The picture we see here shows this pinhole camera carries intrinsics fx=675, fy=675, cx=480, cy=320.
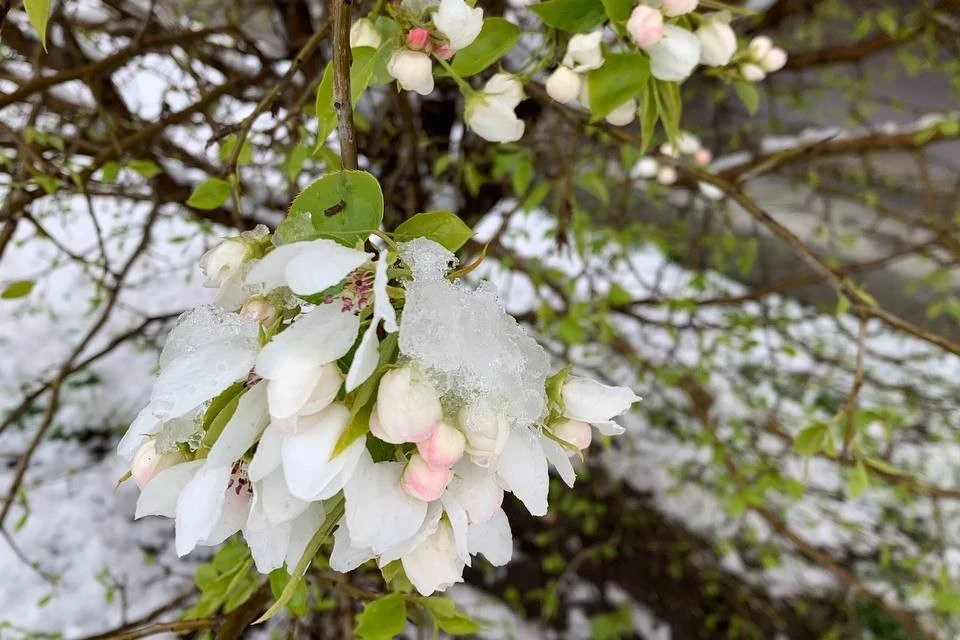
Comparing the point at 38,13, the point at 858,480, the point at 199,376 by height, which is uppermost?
the point at 38,13

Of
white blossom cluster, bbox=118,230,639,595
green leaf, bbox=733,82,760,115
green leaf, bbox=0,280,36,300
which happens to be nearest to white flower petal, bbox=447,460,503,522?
white blossom cluster, bbox=118,230,639,595

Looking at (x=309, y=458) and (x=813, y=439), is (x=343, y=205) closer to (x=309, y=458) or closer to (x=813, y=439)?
(x=309, y=458)

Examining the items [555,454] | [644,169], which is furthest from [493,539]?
[644,169]

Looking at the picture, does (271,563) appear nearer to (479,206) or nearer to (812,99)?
(479,206)

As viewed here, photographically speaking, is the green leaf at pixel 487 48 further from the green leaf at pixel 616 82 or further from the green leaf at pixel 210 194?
the green leaf at pixel 210 194

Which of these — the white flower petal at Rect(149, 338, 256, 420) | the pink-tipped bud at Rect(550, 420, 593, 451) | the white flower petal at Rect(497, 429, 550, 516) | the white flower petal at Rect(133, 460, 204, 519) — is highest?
the white flower petal at Rect(149, 338, 256, 420)

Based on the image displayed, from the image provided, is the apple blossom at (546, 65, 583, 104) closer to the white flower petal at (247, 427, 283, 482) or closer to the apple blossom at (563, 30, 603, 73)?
the apple blossom at (563, 30, 603, 73)
